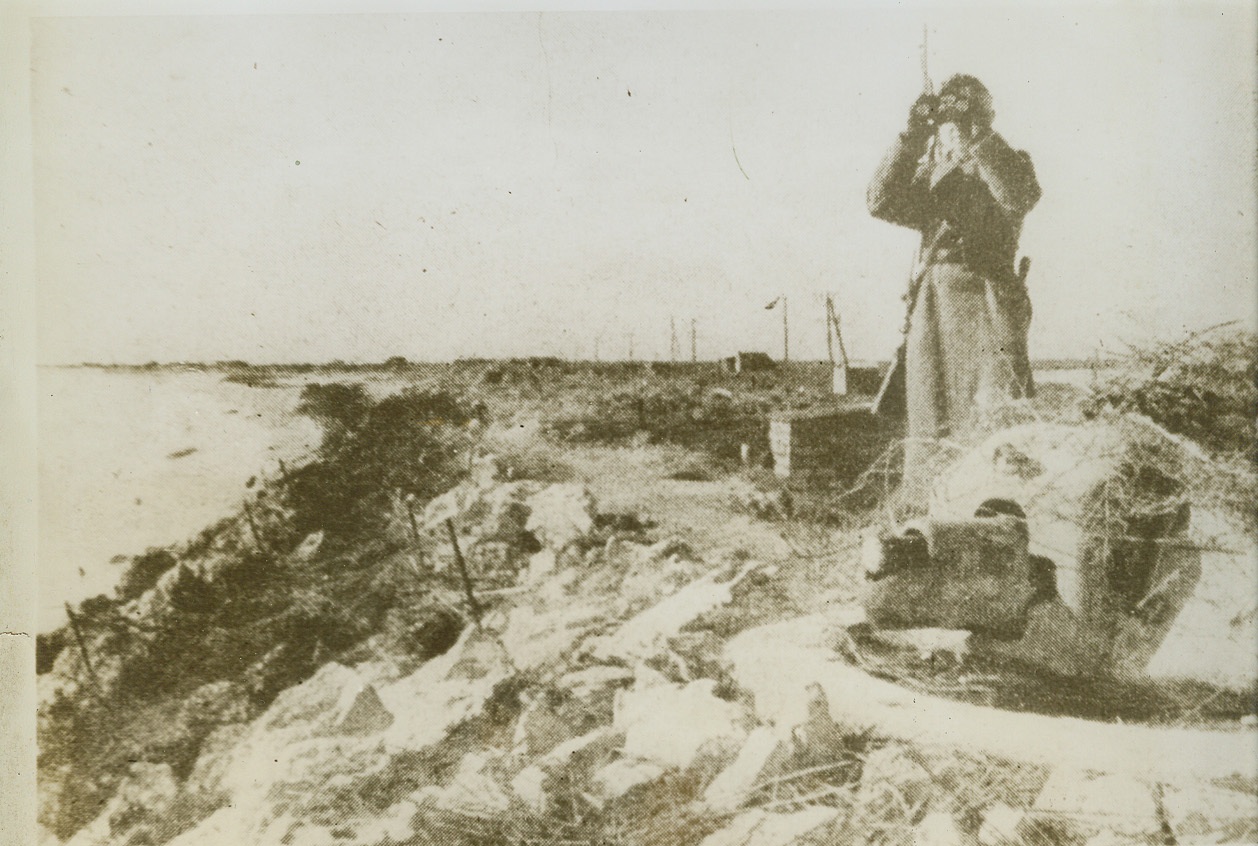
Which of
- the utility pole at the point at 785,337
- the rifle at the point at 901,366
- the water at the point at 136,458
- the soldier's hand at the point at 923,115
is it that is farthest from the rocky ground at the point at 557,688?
the soldier's hand at the point at 923,115

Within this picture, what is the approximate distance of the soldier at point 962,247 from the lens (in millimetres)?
2957

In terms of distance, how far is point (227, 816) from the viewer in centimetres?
278

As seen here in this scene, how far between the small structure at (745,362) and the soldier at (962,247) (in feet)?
2.07

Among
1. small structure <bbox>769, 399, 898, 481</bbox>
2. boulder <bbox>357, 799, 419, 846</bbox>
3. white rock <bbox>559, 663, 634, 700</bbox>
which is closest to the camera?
boulder <bbox>357, 799, 419, 846</bbox>

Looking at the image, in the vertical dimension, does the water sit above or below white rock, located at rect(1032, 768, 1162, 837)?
above

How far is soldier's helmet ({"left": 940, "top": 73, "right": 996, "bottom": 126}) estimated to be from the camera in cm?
295

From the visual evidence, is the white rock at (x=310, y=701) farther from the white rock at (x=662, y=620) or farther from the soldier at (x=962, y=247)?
the soldier at (x=962, y=247)

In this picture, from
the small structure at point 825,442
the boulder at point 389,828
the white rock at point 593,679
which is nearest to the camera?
the boulder at point 389,828

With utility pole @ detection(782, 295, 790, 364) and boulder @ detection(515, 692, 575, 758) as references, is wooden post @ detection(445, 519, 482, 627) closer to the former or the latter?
boulder @ detection(515, 692, 575, 758)

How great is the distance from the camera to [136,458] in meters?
2.86

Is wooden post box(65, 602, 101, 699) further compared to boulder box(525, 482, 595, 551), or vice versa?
boulder box(525, 482, 595, 551)

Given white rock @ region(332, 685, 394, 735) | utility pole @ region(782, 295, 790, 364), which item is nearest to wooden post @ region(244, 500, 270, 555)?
white rock @ region(332, 685, 394, 735)

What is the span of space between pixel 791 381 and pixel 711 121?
1.14 meters

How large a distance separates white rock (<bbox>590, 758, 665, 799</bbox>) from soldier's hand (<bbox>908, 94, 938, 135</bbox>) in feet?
9.21
